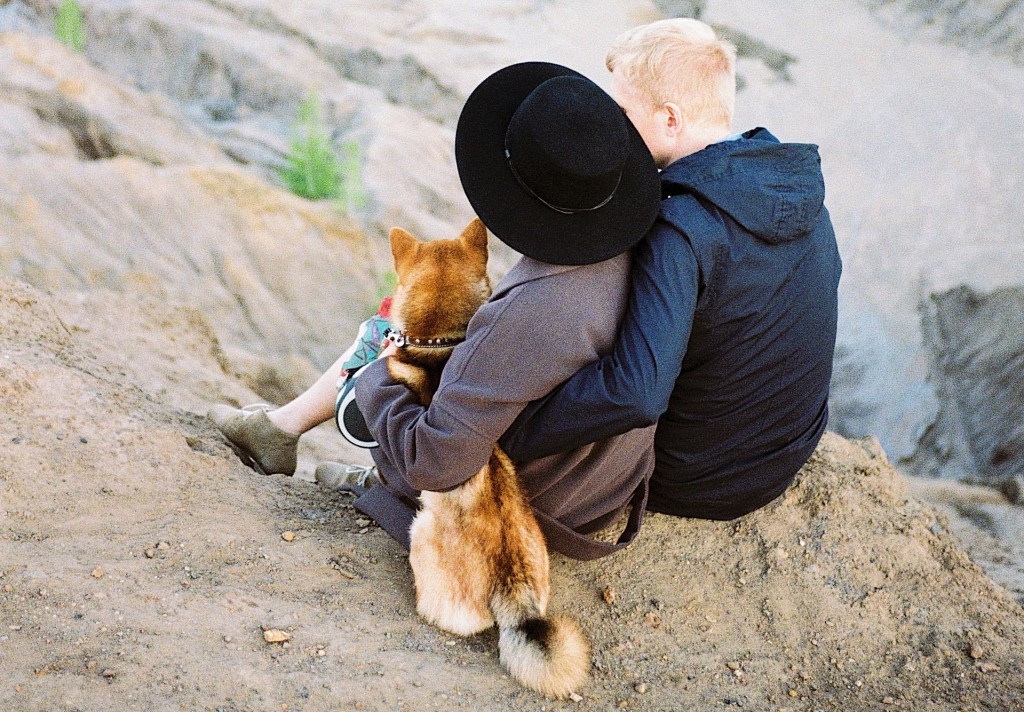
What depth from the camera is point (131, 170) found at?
8180 millimetres

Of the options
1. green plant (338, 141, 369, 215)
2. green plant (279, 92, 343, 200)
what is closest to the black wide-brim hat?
green plant (338, 141, 369, 215)

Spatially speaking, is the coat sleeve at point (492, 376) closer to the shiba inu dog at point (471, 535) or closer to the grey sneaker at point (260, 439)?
the shiba inu dog at point (471, 535)

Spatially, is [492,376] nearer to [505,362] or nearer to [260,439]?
[505,362]

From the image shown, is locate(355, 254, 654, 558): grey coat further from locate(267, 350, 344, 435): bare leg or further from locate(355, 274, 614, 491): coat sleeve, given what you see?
locate(267, 350, 344, 435): bare leg

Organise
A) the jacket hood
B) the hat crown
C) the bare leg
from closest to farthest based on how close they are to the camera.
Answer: the hat crown
the jacket hood
the bare leg

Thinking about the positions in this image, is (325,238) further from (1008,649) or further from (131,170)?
(1008,649)

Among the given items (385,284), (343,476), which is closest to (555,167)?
(343,476)

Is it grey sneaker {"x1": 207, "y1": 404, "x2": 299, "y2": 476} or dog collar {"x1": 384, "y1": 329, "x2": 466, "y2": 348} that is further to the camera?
grey sneaker {"x1": 207, "y1": 404, "x2": 299, "y2": 476}

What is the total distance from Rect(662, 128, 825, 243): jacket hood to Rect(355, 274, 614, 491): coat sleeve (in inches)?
16.7

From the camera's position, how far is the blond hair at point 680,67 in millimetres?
2660

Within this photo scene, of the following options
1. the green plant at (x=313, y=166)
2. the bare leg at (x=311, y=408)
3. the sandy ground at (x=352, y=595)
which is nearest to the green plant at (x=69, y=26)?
the green plant at (x=313, y=166)

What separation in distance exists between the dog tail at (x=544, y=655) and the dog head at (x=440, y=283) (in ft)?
2.95

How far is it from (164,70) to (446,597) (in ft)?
34.1

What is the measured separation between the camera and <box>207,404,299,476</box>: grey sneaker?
12.5 feet
